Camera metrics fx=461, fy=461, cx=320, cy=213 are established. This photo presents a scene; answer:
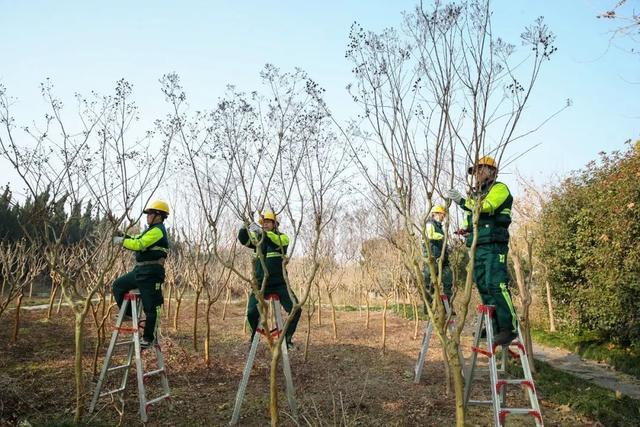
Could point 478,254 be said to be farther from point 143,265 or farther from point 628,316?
point 628,316

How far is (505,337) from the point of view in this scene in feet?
14.2

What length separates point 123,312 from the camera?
5.21 m

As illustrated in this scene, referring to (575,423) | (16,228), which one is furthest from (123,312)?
(16,228)

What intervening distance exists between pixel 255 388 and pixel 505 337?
3.25 meters

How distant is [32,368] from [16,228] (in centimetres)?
2488

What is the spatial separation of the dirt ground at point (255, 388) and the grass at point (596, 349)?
2.57 m

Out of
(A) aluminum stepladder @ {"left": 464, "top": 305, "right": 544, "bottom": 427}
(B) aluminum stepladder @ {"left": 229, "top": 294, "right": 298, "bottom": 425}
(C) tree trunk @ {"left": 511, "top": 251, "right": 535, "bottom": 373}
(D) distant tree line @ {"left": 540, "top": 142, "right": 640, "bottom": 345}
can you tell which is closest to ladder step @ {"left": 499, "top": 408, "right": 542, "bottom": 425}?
(A) aluminum stepladder @ {"left": 464, "top": 305, "right": 544, "bottom": 427}

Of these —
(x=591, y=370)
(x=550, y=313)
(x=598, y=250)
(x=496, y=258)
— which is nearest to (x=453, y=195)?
(x=496, y=258)

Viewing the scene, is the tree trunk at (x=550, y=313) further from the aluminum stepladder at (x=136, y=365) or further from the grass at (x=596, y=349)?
the aluminum stepladder at (x=136, y=365)

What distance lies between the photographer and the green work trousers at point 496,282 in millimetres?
4234

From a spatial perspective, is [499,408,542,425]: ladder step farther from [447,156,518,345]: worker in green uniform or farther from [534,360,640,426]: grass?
[534,360,640,426]: grass

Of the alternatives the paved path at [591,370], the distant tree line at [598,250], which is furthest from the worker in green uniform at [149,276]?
the distant tree line at [598,250]

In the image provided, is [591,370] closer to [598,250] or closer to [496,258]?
[598,250]

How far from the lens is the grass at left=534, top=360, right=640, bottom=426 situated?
505cm
